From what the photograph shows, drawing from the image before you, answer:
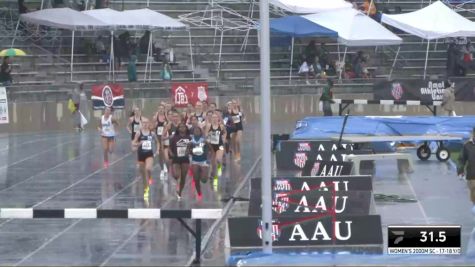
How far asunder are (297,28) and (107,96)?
7.79m

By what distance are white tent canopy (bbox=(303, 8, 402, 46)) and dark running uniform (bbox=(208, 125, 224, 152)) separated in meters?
17.8

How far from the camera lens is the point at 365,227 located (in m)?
15.3

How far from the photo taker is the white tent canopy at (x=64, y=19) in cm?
4012

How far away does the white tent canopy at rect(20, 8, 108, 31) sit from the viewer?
40.1m

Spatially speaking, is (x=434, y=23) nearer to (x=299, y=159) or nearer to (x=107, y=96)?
(x=107, y=96)

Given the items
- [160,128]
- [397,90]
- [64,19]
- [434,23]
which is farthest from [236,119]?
[434,23]

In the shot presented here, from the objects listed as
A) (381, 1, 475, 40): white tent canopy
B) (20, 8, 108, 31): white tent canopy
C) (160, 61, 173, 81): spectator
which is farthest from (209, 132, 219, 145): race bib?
(381, 1, 475, 40): white tent canopy

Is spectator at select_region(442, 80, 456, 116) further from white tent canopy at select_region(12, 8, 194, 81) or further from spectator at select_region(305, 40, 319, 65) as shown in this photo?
white tent canopy at select_region(12, 8, 194, 81)

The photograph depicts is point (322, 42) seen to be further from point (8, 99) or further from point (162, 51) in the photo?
point (8, 99)

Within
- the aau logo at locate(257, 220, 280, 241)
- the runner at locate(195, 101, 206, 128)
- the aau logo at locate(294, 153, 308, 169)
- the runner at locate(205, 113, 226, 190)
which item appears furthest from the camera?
the runner at locate(195, 101, 206, 128)

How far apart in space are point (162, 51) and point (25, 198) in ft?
73.8

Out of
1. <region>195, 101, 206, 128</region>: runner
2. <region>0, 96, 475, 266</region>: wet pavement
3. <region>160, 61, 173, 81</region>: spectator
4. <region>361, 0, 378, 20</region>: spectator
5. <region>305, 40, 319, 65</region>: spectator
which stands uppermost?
<region>361, 0, 378, 20</region>: spectator

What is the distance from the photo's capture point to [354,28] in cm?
4319

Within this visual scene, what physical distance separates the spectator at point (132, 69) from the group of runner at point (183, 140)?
39.2ft
